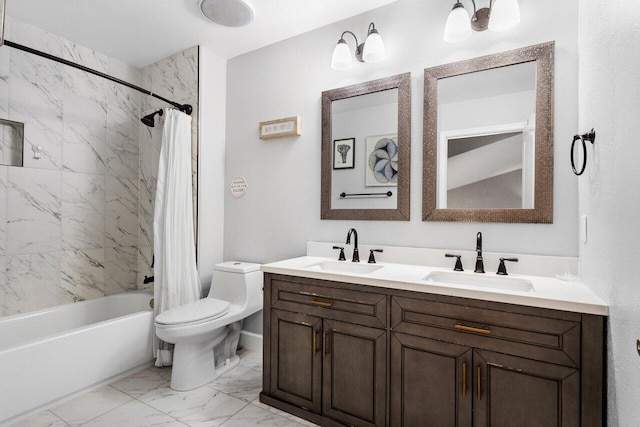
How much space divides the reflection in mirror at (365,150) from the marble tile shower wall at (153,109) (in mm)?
1339

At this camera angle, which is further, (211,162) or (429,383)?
(211,162)

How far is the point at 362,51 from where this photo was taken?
2.19 m

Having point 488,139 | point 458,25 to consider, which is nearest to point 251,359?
point 488,139

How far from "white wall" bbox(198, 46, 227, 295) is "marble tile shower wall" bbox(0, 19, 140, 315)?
0.91 m

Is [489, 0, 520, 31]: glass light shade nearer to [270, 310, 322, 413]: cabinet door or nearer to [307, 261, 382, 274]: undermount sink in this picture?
[307, 261, 382, 274]: undermount sink

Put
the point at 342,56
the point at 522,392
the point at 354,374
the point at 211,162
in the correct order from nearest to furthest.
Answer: the point at 522,392, the point at 354,374, the point at 342,56, the point at 211,162

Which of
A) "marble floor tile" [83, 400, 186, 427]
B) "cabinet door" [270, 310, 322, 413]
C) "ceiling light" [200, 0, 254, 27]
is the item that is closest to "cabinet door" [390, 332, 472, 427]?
"cabinet door" [270, 310, 322, 413]

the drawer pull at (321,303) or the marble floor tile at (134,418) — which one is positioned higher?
the drawer pull at (321,303)

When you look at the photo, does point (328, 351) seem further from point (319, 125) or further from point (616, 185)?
point (319, 125)

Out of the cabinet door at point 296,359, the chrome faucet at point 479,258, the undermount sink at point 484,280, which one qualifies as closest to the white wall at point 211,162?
the cabinet door at point 296,359

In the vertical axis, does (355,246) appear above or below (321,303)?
above

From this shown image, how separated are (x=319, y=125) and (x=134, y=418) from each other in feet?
7.25

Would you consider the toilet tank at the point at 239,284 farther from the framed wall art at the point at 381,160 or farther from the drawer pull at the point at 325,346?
the framed wall art at the point at 381,160

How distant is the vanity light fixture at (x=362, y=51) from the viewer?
2.09m
